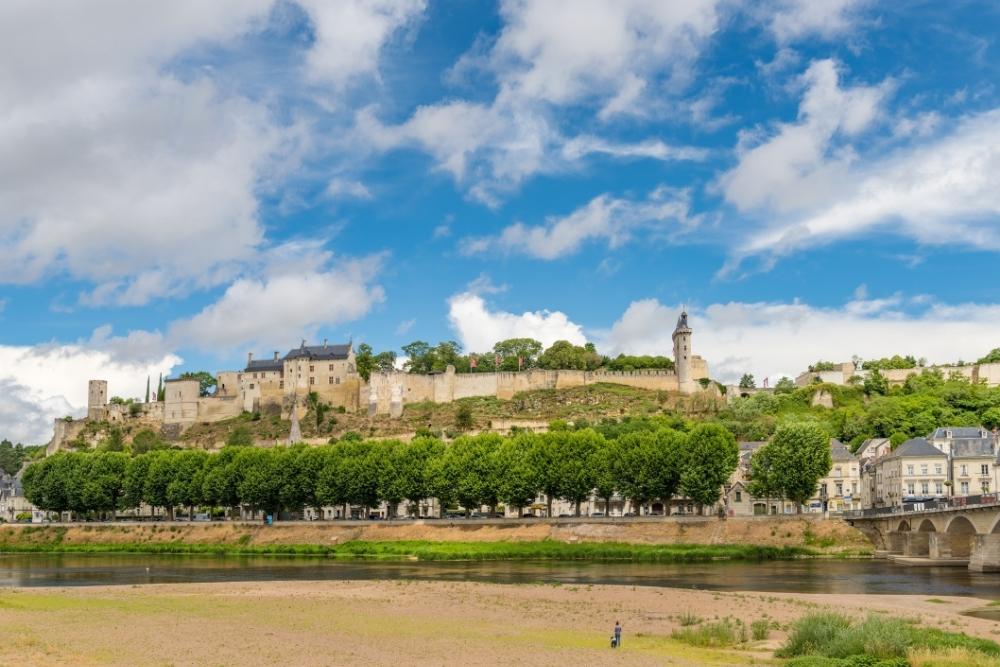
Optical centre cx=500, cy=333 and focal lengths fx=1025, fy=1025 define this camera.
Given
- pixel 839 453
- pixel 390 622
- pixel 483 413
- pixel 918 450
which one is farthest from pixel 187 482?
pixel 918 450

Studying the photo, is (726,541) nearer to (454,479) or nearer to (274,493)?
(454,479)

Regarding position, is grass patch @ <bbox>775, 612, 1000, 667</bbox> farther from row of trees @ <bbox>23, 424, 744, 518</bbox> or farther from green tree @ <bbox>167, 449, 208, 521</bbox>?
green tree @ <bbox>167, 449, 208, 521</bbox>

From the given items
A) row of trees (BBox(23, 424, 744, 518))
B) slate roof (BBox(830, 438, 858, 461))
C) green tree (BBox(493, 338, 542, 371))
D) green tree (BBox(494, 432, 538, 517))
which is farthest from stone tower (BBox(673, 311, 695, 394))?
green tree (BBox(494, 432, 538, 517))

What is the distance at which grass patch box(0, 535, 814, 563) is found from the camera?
66.2 m

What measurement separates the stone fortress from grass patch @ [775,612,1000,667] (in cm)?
11699

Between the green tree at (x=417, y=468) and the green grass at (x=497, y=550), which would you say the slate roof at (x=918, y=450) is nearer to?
the green grass at (x=497, y=550)

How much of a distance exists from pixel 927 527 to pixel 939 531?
237 cm

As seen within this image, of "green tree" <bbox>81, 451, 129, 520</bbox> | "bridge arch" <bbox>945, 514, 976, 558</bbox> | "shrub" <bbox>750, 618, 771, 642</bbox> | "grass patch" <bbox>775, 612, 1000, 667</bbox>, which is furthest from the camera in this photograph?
"green tree" <bbox>81, 451, 129, 520</bbox>

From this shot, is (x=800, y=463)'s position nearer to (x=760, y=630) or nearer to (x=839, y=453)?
(x=839, y=453)

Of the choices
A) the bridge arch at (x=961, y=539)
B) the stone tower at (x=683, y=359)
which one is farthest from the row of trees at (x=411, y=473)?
the stone tower at (x=683, y=359)

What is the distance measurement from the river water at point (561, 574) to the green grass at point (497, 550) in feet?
10.3

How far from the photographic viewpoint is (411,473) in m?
82.1

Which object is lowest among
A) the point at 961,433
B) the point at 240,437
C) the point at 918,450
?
the point at 918,450

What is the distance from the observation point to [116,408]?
158m
